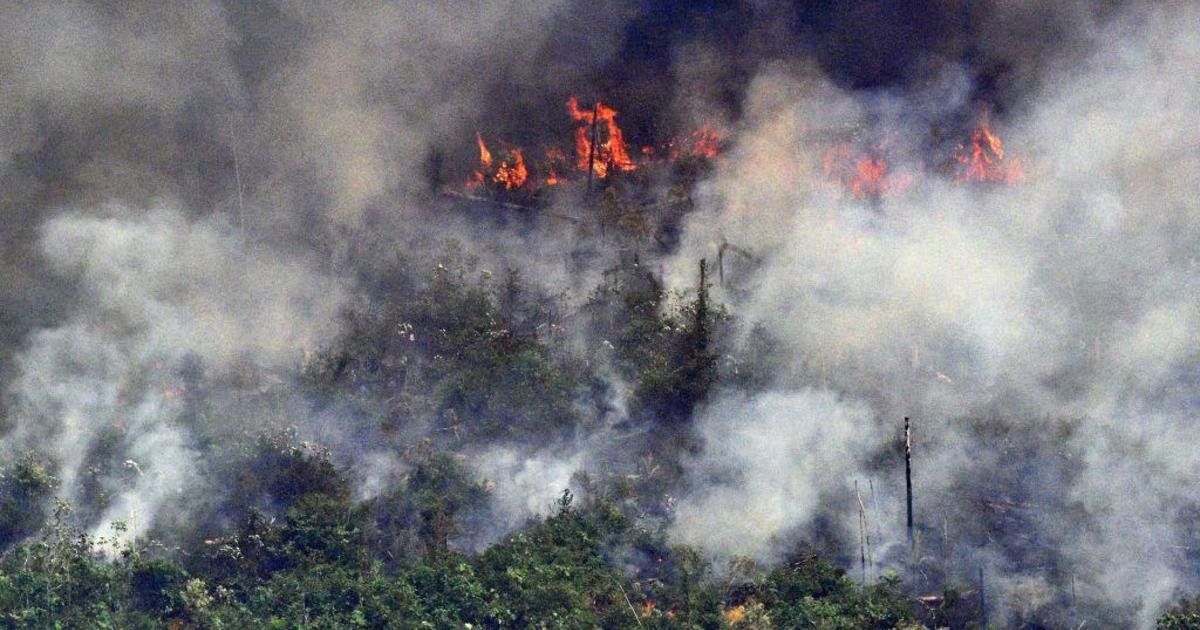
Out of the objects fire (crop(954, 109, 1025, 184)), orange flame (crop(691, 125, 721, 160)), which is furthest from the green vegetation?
fire (crop(954, 109, 1025, 184))

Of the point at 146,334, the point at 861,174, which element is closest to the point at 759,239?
the point at 861,174

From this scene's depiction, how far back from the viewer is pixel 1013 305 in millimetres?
30875

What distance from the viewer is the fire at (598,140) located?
115 ft

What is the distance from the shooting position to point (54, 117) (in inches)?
1310

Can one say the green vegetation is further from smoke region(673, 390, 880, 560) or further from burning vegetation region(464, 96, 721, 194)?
burning vegetation region(464, 96, 721, 194)

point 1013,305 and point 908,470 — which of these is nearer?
point 908,470

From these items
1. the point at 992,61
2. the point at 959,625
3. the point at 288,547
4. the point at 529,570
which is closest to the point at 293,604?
the point at 288,547

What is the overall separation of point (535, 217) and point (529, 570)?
9128mm

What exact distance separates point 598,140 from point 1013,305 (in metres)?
8.74

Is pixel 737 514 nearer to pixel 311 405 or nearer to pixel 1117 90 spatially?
pixel 311 405

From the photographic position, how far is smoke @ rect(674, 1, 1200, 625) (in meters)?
27.6

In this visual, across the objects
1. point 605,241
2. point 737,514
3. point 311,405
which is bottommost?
point 737,514

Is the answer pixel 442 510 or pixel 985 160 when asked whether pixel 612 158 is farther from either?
pixel 442 510

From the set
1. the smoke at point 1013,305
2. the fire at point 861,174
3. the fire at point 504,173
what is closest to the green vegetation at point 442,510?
the smoke at point 1013,305
